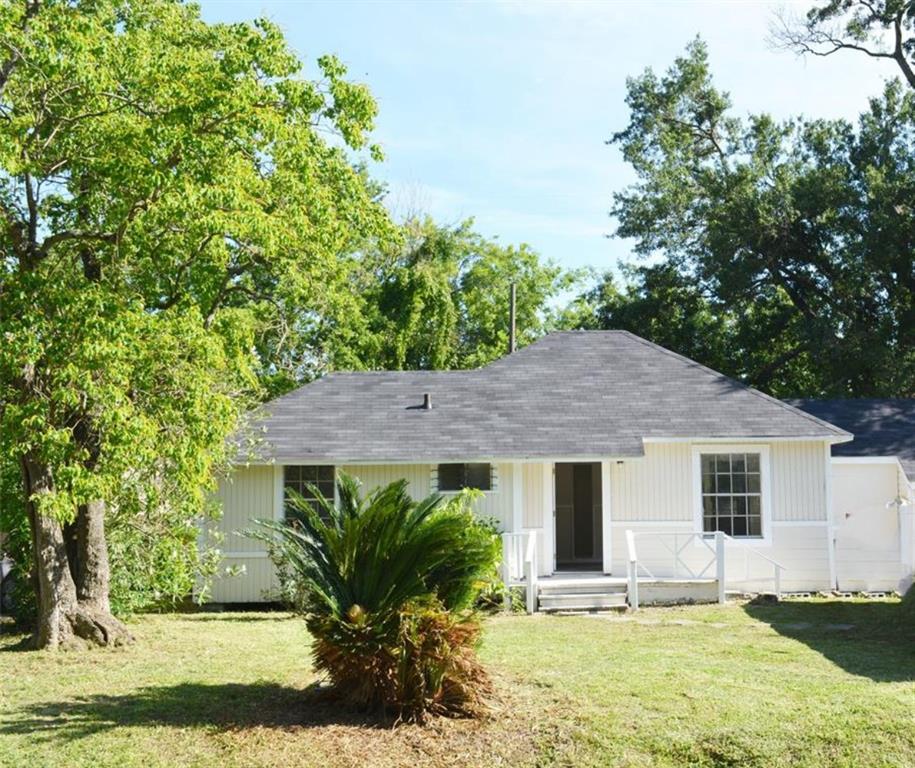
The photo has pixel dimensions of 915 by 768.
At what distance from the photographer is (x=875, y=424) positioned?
69.4 ft

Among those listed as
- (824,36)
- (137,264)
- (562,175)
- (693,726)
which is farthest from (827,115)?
(693,726)

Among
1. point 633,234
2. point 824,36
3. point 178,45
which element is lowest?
point 178,45

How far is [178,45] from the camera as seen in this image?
13.4 metres

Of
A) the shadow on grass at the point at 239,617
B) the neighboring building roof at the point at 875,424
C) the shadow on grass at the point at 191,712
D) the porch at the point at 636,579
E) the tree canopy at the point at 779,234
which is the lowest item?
the shadow on grass at the point at 239,617

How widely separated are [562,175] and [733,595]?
14.7 meters

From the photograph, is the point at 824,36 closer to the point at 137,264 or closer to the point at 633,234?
the point at 633,234

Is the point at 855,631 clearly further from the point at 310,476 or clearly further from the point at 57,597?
the point at 57,597

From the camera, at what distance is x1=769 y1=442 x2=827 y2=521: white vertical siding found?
18453 mm

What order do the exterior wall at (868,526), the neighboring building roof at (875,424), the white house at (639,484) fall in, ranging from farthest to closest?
the neighboring building roof at (875,424) < the exterior wall at (868,526) < the white house at (639,484)

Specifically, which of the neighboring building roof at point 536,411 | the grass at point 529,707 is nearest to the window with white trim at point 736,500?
the neighboring building roof at point 536,411

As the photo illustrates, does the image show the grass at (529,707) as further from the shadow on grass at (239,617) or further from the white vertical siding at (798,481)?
the white vertical siding at (798,481)

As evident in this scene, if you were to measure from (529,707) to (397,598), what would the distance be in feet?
5.12

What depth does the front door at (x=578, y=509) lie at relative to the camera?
20.8m

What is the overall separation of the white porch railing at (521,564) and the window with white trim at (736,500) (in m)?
3.19
